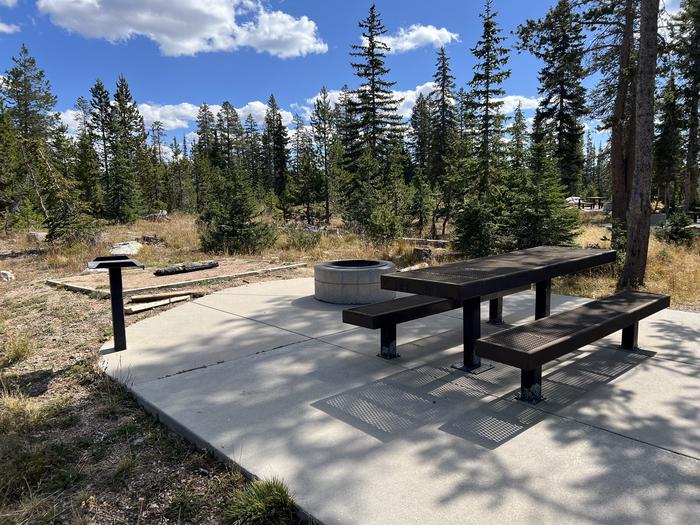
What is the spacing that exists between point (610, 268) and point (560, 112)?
91.7 ft

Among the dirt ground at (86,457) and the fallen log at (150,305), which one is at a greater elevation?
the fallen log at (150,305)

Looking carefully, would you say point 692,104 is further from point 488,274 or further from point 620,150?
point 488,274

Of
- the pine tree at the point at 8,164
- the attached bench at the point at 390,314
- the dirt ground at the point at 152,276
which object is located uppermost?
the pine tree at the point at 8,164

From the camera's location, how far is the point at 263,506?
2.22 meters

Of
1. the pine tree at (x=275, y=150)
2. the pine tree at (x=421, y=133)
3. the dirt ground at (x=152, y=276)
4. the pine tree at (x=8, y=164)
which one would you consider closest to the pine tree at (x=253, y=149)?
the pine tree at (x=275, y=150)

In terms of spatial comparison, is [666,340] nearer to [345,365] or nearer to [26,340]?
[345,365]

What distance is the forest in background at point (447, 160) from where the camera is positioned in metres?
10.4

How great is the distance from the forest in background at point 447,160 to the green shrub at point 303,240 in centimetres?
74

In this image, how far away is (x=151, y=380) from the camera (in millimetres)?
3930

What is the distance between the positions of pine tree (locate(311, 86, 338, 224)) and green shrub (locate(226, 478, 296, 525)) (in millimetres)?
31266

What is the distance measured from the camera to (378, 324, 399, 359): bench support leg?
440 centimetres

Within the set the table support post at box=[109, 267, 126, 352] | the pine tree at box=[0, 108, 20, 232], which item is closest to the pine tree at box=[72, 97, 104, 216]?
the pine tree at box=[0, 108, 20, 232]

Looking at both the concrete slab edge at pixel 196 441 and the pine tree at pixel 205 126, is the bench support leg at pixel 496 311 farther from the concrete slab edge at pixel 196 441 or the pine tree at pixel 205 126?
the pine tree at pixel 205 126

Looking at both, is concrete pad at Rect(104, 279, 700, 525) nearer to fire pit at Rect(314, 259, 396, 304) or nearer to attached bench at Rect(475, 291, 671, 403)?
attached bench at Rect(475, 291, 671, 403)
